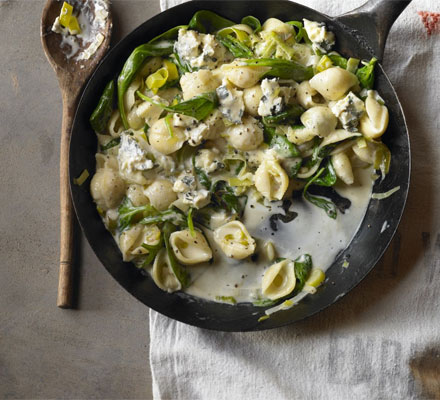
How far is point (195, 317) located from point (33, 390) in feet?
3.07

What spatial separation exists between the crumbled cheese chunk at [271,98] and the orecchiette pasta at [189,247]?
2.03ft

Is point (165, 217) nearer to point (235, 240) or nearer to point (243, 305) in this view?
point (235, 240)

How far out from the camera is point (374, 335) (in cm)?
230

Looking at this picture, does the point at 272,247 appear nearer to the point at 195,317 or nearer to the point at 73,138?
the point at 195,317

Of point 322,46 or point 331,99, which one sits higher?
point 322,46

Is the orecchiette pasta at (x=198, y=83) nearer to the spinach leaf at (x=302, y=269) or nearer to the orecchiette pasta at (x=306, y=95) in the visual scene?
the orecchiette pasta at (x=306, y=95)

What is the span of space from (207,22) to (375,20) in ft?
2.46

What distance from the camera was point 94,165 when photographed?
7.71ft

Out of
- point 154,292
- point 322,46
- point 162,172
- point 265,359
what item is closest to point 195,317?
point 154,292

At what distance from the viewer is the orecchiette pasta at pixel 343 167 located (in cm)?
218

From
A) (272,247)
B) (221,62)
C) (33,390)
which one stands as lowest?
(33,390)

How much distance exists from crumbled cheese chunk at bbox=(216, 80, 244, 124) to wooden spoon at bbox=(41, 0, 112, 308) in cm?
66

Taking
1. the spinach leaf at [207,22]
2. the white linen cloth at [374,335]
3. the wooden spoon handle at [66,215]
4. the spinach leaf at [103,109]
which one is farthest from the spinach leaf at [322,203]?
the wooden spoon handle at [66,215]

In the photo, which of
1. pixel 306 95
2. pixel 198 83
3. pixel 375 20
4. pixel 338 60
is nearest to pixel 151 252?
pixel 198 83
